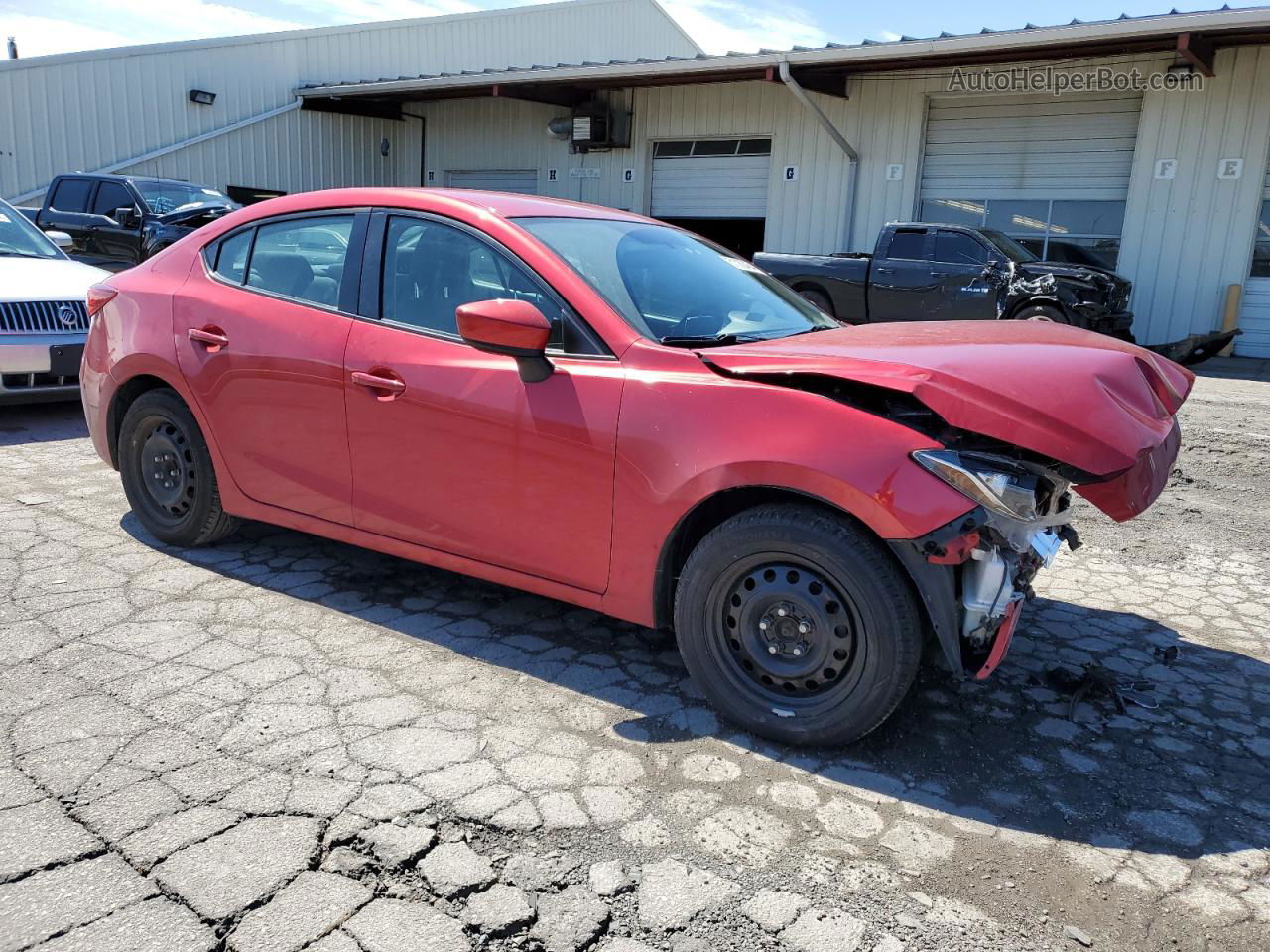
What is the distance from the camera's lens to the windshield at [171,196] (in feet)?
44.1

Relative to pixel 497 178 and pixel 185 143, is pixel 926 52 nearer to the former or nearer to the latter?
pixel 497 178

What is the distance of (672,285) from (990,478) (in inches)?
57.9

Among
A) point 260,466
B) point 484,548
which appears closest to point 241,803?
point 484,548

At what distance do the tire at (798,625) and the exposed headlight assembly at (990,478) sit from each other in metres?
0.29

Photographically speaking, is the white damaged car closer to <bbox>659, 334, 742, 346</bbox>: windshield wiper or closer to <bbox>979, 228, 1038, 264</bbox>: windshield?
<bbox>659, 334, 742, 346</bbox>: windshield wiper

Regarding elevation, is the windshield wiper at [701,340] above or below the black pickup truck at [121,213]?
below

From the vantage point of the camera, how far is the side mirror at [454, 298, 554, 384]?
304 centimetres

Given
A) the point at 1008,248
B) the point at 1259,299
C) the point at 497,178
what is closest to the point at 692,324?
the point at 1008,248

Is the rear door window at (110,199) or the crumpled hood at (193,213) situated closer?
the crumpled hood at (193,213)

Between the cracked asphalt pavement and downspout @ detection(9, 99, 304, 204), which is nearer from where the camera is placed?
the cracked asphalt pavement

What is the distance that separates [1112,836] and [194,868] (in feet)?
7.54

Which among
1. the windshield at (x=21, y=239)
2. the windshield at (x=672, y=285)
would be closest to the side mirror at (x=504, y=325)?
the windshield at (x=672, y=285)

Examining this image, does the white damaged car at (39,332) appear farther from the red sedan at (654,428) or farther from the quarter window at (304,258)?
the quarter window at (304,258)

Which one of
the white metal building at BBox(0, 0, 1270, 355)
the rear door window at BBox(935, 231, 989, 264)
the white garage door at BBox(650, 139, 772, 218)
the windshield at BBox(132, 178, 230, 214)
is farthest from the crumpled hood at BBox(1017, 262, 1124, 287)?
the windshield at BBox(132, 178, 230, 214)
